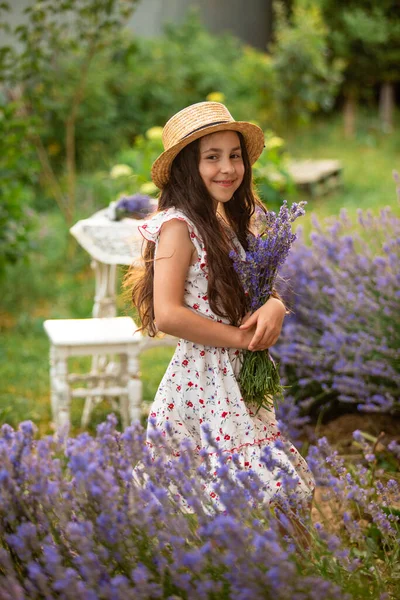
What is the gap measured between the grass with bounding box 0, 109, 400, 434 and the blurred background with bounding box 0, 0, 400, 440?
2cm

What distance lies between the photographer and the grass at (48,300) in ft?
14.1

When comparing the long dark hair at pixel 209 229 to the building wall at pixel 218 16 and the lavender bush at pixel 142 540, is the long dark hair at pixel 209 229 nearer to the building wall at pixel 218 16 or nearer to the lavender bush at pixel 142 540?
the lavender bush at pixel 142 540

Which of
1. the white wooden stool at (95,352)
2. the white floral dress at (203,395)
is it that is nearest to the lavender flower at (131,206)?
the white wooden stool at (95,352)

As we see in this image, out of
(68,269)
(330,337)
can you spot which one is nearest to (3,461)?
(330,337)

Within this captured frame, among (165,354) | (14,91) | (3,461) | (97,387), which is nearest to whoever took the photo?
(3,461)

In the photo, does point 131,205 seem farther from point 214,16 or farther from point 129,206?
point 214,16

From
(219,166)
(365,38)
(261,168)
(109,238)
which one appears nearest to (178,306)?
(219,166)

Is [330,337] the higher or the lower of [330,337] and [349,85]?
the lower

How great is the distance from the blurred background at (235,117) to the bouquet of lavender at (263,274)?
654 mm

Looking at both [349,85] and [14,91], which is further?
[349,85]

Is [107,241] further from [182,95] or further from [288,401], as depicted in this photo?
[182,95]

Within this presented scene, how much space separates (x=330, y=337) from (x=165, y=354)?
204 cm

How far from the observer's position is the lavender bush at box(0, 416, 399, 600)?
4.41 feet

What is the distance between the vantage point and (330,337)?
10.4 feet
